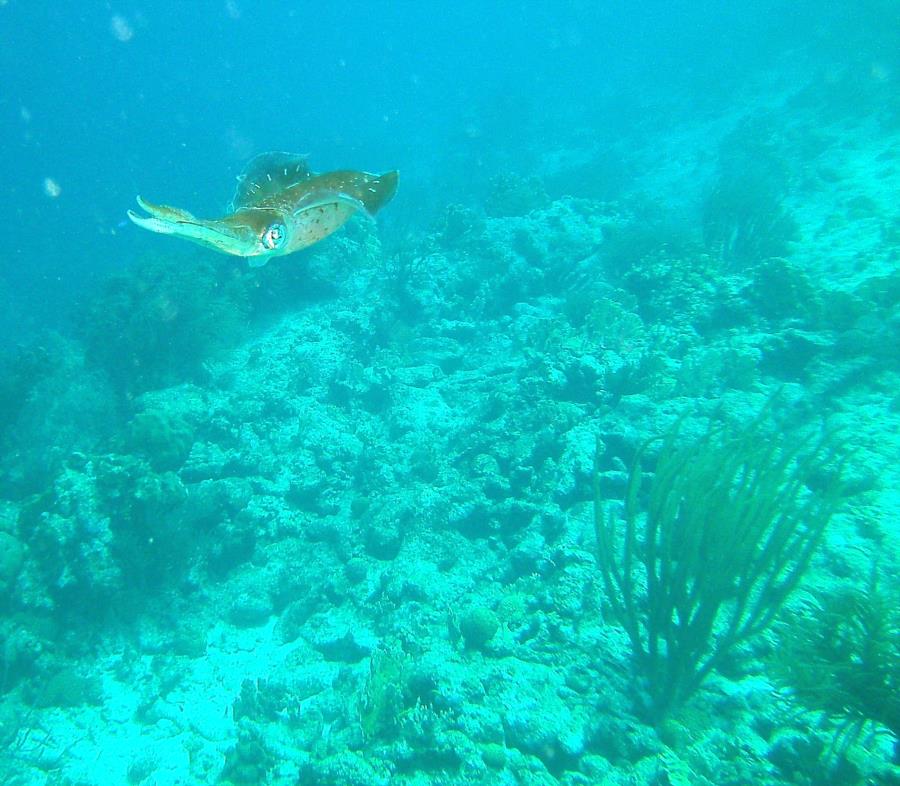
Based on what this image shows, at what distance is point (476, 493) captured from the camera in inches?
250

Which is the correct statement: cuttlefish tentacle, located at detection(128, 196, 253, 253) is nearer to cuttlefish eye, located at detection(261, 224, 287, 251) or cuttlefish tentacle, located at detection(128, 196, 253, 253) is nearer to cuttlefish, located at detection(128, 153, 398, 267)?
cuttlefish, located at detection(128, 153, 398, 267)

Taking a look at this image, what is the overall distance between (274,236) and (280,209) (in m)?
0.11

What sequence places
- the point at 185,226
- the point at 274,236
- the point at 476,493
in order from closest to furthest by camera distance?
the point at 185,226 < the point at 274,236 < the point at 476,493

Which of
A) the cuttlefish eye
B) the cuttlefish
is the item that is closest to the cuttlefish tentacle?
the cuttlefish

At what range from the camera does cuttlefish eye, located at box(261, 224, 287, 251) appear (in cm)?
183

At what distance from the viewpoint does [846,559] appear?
4.22 metres

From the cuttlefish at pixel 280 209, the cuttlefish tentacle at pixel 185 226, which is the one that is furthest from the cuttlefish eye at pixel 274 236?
the cuttlefish tentacle at pixel 185 226

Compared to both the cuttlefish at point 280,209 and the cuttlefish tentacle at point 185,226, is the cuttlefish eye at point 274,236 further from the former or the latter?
the cuttlefish tentacle at point 185,226

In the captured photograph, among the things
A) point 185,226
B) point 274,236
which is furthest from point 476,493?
point 185,226

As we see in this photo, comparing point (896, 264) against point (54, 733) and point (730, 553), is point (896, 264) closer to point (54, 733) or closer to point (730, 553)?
point (730, 553)

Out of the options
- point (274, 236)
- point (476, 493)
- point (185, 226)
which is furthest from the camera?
point (476, 493)

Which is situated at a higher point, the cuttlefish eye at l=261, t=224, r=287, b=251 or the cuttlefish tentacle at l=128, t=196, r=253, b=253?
the cuttlefish eye at l=261, t=224, r=287, b=251

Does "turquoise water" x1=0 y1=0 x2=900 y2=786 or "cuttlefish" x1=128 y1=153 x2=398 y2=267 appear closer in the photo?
"cuttlefish" x1=128 y1=153 x2=398 y2=267

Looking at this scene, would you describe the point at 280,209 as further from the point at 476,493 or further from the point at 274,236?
the point at 476,493
